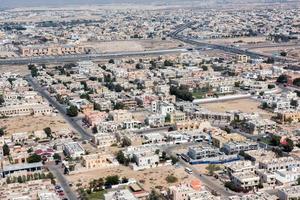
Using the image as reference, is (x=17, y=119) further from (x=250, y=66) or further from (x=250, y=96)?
(x=250, y=66)

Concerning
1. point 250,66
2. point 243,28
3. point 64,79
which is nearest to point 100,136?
point 64,79

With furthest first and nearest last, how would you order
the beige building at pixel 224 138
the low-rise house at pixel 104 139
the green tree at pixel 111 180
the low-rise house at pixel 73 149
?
the low-rise house at pixel 104 139 → the beige building at pixel 224 138 → the low-rise house at pixel 73 149 → the green tree at pixel 111 180

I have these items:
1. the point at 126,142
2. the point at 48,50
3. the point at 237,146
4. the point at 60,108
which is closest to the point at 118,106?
the point at 60,108

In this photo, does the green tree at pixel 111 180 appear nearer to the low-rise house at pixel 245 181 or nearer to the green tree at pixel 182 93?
the low-rise house at pixel 245 181

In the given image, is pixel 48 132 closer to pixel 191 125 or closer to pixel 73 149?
pixel 73 149

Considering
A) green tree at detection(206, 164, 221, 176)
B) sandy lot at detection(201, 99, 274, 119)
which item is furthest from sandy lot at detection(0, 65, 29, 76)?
green tree at detection(206, 164, 221, 176)

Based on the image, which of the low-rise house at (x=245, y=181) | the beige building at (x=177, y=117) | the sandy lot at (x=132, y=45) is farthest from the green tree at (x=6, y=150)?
the sandy lot at (x=132, y=45)

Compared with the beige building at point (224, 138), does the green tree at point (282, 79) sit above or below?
below
